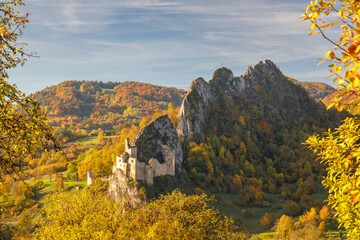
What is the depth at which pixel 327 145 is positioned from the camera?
7.96 meters

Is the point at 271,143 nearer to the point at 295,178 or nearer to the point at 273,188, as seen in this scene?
the point at 295,178

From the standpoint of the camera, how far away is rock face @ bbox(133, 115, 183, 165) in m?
67.9

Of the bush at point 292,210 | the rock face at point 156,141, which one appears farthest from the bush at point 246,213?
the rock face at point 156,141

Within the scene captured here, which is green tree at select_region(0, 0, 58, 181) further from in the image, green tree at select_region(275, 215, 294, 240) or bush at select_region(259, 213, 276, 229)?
bush at select_region(259, 213, 276, 229)

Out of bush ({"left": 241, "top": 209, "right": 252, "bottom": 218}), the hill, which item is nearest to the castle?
the hill

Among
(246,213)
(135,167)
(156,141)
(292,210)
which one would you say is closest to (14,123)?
(135,167)

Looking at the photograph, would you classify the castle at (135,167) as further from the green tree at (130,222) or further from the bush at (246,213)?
the green tree at (130,222)

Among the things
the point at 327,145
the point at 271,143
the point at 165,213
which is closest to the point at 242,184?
the point at 271,143

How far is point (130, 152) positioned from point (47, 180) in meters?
52.4

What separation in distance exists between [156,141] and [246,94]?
97.1 metres

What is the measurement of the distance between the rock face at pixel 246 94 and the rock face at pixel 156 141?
22.2 metres

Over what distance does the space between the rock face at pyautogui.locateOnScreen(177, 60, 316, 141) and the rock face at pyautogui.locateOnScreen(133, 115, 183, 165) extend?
72.8 feet

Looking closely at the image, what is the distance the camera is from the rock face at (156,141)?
67.9 m

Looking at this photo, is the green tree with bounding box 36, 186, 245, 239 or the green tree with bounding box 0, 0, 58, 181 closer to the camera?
the green tree with bounding box 0, 0, 58, 181
